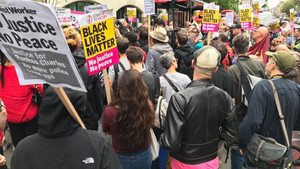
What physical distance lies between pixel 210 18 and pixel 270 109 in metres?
4.27

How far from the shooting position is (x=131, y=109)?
2613 mm

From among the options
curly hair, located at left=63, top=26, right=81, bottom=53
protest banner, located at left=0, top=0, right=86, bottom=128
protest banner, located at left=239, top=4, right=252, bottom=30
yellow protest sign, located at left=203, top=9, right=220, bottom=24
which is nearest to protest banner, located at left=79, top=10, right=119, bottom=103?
curly hair, located at left=63, top=26, right=81, bottom=53

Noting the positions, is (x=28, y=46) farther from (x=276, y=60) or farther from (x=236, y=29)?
(x=236, y=29)

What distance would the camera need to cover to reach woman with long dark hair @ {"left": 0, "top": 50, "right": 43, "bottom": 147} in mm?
3381

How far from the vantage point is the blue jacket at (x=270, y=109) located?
2.53 metres

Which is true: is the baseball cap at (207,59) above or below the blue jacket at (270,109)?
above

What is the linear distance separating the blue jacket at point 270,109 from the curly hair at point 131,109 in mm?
1059

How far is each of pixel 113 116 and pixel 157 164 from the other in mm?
1246

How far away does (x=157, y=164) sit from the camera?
3494 mm

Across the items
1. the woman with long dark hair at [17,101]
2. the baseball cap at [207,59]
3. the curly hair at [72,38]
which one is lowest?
the woman with long dark hair at [17,101]

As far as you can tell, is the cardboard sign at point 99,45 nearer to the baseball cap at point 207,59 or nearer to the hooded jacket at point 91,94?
the hooded jacket at point 91,94

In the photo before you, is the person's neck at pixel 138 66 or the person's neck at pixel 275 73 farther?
the person's neck at pixel 138 66

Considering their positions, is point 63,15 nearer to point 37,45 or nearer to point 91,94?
point 91,94

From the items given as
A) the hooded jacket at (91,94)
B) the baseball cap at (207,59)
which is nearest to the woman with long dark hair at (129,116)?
the baseball cap at (207,59)
